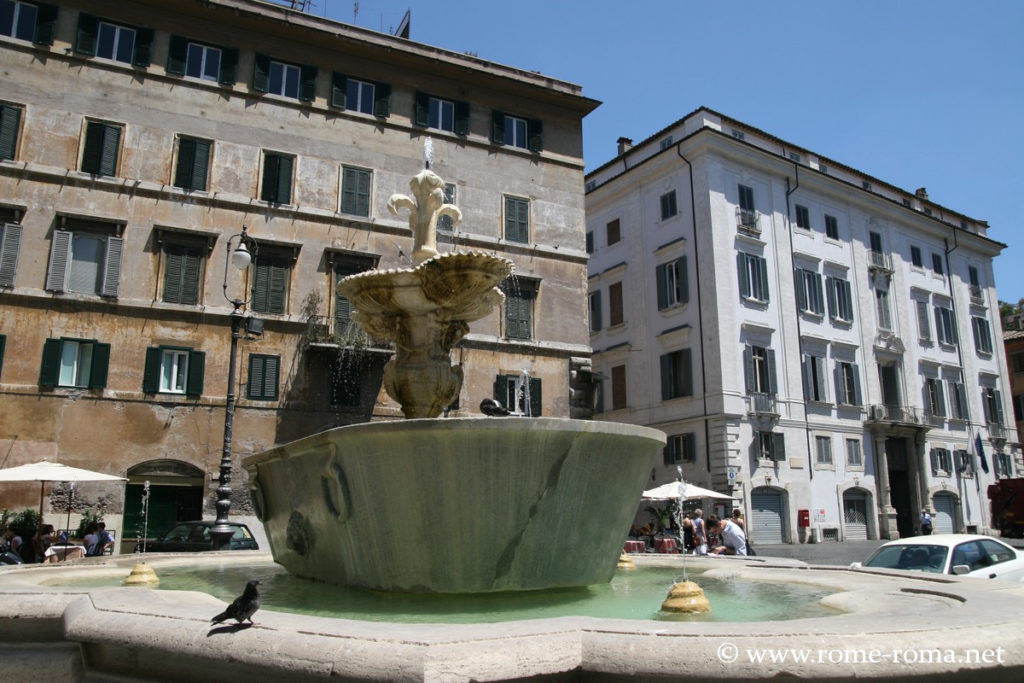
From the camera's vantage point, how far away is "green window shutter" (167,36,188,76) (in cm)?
2319

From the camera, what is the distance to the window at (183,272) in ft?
72.1

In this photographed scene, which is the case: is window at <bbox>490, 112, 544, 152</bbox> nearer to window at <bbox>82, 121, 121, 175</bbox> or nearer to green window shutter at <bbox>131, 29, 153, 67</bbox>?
green window shutter at <bbox>131, 29, 153, 67</bbox>

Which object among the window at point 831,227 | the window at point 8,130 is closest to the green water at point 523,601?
the window at point 8,130

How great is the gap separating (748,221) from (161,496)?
2367 centimetres

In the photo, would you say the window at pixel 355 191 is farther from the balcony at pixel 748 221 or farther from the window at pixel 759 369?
the window at pixel 759 369

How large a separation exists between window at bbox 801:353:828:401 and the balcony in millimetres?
5535

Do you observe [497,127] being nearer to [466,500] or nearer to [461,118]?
[461,118]

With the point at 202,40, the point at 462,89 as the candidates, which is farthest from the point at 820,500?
the point at 202,40

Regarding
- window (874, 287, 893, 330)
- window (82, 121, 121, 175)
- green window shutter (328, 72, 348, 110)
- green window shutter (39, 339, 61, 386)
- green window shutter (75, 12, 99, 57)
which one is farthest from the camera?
window (874, 287, 893, 330)

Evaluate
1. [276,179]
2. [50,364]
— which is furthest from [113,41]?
[50,364]

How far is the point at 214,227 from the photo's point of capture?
22.8 metres

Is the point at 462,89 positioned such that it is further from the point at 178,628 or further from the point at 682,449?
the point at 178,628

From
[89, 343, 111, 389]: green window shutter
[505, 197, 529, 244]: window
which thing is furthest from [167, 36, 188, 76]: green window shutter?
[505, 197, 529, 244]: window

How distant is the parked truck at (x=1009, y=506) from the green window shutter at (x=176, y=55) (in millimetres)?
34730
